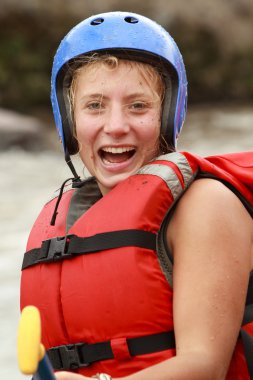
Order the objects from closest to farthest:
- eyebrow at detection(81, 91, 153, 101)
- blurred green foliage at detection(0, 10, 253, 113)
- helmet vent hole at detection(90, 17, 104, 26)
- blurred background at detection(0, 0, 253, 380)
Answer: eyebrow at detection(81, 91, 153, 101), helmet vent hole at detection(90, 17, 104, 26), blurred background at detection(0, 0, 253, 380), blurred green foliage at detection(0, 10, 253, 113)

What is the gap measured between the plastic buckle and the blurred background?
6026 mm

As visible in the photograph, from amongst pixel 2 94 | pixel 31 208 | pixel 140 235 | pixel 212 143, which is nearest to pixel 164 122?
pixel 140 235

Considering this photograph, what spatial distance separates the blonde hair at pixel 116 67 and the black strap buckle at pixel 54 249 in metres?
0.34

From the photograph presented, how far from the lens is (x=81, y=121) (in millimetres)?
2502

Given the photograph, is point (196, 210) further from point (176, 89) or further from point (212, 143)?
point (212, 143)

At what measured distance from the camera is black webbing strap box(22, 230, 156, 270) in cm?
233

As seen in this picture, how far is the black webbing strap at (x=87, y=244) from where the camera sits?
233 cm

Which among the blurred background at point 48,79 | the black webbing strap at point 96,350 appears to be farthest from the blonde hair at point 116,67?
the blurred background at point 48,79

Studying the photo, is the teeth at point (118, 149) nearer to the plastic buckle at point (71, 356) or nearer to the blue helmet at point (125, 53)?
the blue helmet at point (125, 53)

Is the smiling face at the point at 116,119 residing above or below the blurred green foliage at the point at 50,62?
above

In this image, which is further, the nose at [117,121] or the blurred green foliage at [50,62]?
the blurred green foliage at [50,62]

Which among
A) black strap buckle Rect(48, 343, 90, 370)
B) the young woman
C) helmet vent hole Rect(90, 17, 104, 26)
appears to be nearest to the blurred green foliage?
helmet vent hole Rect(90, 17, 104, 26)

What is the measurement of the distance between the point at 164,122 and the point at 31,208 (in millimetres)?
6181

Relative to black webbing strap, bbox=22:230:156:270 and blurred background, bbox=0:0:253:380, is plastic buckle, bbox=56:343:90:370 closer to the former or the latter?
black webbing strap, bbox=22:230:156:270
